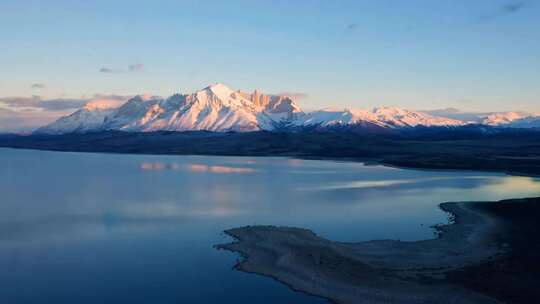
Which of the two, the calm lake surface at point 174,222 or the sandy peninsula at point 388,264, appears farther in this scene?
the calm lake surface at point 174,222

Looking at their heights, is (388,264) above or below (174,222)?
below

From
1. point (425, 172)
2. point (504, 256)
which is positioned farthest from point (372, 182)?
point (504, 256)

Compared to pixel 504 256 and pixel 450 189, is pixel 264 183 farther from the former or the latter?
pixel 504 256

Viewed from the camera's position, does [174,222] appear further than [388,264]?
Yes

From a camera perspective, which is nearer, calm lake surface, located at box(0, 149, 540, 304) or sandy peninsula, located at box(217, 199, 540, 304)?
sandy peninsula, located at box(217, 199, 540, 304)
